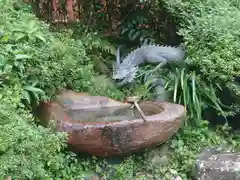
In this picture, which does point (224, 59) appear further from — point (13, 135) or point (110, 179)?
point (13, 135)

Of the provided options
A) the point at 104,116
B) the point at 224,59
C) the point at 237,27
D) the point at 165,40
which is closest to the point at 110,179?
the point at 104,116

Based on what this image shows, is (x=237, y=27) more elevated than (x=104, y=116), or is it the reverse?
(x=237, y=27)

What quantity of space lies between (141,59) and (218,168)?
185 cm

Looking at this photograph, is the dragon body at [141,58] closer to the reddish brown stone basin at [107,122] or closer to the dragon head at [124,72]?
the dragon head at [124,72]

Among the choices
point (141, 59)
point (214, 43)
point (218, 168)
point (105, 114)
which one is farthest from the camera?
point (141, 59)

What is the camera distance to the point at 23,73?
411cm

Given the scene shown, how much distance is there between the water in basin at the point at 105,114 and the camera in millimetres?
4414

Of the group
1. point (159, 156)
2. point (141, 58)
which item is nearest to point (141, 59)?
point (141, 58)

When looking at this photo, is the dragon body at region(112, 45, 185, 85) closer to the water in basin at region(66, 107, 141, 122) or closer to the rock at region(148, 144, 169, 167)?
the water in basin at region(66, 107, 141, 122)

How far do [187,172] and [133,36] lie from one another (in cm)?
250

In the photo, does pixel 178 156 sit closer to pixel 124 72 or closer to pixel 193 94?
pixel 193 94

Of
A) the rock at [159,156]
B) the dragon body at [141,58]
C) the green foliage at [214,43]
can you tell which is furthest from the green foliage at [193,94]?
the rock at [159,156]

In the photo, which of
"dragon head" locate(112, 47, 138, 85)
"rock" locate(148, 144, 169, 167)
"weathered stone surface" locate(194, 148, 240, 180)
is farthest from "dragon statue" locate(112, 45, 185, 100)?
"weathered stone surface" locate(194, 148, 240, 180)

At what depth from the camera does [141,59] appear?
219 inches
